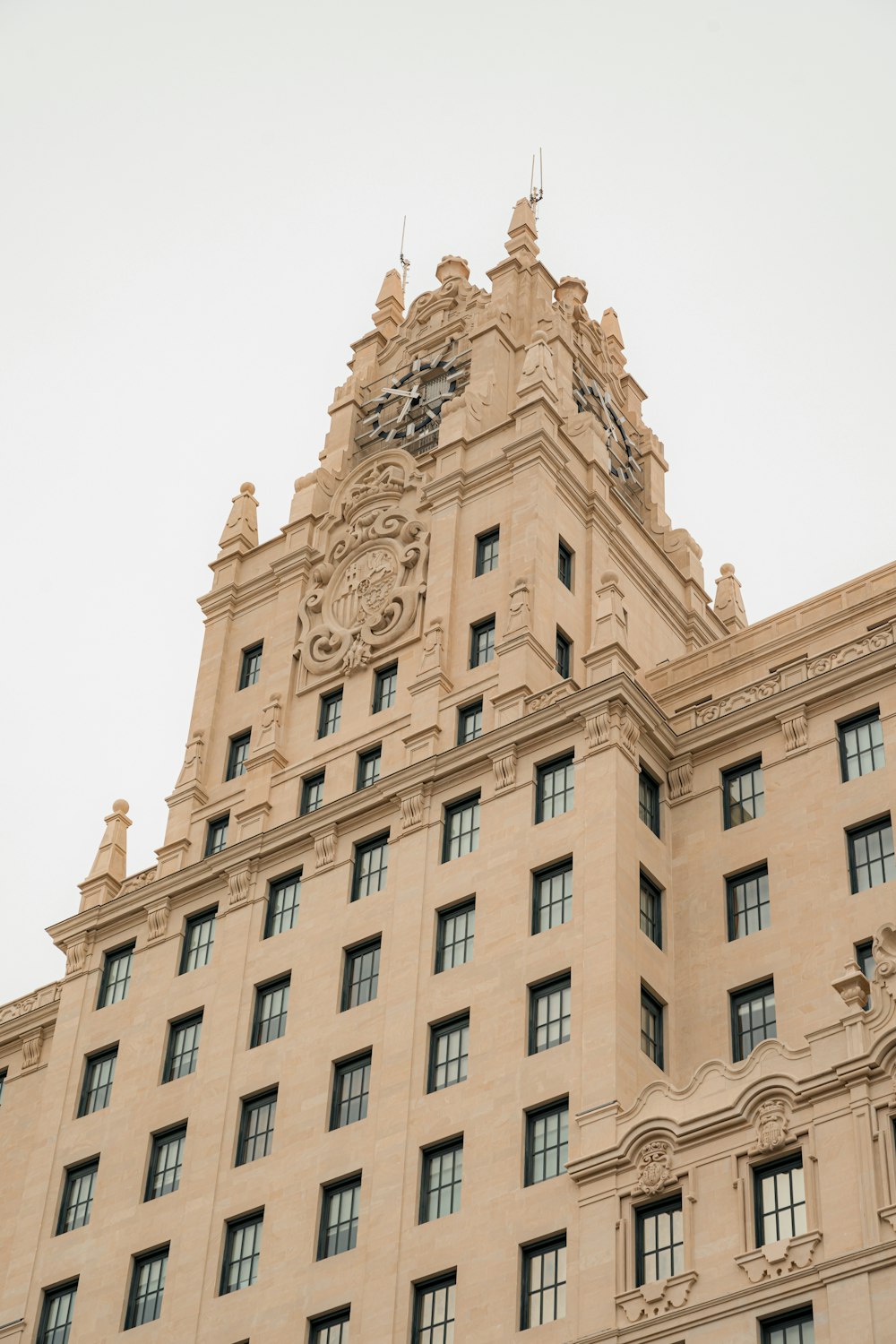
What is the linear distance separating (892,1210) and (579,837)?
1636cm

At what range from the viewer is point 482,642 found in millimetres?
71000

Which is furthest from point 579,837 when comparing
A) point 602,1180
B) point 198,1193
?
point 198,1193

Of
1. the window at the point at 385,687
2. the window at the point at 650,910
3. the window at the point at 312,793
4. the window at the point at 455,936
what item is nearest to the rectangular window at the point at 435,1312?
the window at the point at 455,936

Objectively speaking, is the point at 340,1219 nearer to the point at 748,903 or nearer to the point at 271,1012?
the point at 271,1012

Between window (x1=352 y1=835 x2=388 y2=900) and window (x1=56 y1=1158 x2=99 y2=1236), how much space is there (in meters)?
11.2

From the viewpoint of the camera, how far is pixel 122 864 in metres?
76.3

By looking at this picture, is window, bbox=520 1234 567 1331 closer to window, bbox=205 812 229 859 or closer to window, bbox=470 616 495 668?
window, bbox=470 616 495 668

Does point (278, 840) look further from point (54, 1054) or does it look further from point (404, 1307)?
point (404, 1307)

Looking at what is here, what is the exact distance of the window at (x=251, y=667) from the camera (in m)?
77.6

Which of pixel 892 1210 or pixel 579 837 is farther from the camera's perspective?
pixel 579 837

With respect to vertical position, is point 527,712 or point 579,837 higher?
point 527,712

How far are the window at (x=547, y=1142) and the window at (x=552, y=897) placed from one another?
18.2 ft

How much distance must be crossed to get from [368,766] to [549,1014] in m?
13.9

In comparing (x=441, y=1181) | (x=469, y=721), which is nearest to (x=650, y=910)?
(x=469, y=721)
